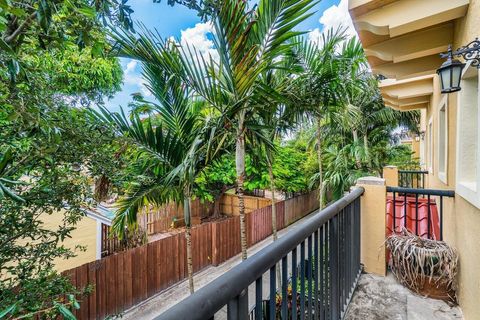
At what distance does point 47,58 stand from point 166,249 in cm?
457

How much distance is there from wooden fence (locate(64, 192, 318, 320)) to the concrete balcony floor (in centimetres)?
318

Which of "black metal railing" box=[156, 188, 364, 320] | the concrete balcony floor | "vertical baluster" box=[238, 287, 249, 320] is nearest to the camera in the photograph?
"black metal railing" box=[156, 188, 364, 320]

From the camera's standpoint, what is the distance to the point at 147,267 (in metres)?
5.62

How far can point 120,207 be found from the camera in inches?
142

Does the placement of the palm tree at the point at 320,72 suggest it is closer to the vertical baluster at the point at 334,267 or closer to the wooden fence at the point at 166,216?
the vertical baluster at the point at 334,267

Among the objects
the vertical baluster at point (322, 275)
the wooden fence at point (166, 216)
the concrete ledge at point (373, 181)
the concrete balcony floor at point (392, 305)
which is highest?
the concrete ledge at point (373, 181)

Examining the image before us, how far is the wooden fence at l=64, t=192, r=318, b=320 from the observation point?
15.3ft

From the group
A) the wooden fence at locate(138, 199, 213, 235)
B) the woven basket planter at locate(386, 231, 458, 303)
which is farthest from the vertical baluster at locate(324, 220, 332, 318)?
the wooden fence at locate(138, 199, 213, 235)

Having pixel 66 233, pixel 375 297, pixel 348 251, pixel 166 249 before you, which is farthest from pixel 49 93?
pixel 166 249

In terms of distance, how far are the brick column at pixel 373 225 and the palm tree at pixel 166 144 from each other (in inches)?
70.7

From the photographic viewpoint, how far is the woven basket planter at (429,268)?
209 centimetres

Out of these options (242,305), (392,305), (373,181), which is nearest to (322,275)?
(242,305)

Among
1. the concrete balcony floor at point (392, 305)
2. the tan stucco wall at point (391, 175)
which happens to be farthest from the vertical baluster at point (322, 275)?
the tan stucco wall at point (391, 175)

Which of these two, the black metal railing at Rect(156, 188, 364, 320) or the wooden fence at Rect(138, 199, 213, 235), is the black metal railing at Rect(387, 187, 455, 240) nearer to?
the black metal railing at Rect(156, 188, 364, 320)
